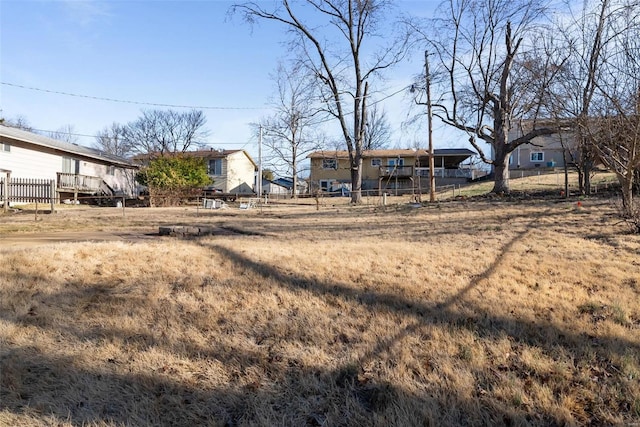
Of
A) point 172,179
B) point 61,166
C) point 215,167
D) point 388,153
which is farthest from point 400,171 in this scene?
point 61,166

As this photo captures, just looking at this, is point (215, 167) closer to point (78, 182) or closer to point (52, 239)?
point (78, 182)

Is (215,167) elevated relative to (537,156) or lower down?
lower down

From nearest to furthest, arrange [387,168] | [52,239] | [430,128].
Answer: [52,239] < [430,128] < [387,168]

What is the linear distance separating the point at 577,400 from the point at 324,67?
90.1 feet

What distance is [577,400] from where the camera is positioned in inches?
123

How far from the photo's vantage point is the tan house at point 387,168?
4450 centimetres

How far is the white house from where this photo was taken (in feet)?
74.9

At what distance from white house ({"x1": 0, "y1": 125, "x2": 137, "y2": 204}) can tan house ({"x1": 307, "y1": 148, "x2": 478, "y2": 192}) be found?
68.8 ft

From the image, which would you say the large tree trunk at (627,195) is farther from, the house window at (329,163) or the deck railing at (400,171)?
the house window at (329,163)

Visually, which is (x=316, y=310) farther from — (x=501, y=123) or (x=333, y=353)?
(x=501, y=123)

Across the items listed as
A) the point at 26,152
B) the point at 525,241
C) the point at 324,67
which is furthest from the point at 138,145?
the point at 525,241

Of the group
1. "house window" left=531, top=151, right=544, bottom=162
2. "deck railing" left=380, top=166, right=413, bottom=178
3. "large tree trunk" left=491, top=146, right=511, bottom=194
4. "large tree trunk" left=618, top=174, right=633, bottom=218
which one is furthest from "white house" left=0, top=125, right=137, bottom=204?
"house window" left=531, top=151, right=544, bottom=162

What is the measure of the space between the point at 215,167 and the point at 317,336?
150 feet

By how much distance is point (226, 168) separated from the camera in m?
47.2
